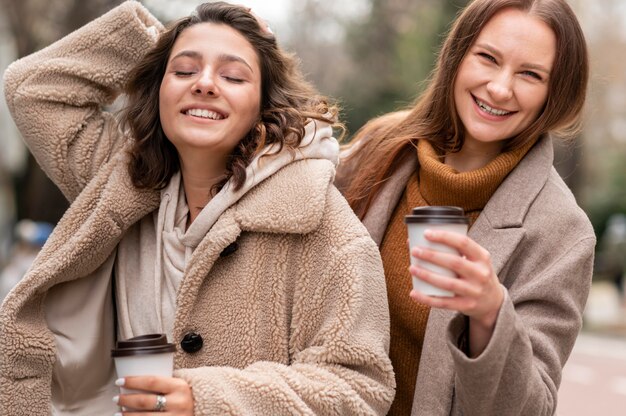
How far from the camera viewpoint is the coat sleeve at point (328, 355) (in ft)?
8.98

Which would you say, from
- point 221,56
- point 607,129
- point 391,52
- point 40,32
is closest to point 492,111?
point 221,56

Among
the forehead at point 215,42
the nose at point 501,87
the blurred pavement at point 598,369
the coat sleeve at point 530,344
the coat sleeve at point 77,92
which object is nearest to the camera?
the coat sleeve at point 530,344

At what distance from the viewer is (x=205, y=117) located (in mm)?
3143

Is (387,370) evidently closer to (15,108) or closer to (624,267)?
(15,108)

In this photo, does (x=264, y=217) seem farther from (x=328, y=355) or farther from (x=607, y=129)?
(x=607, y=129)

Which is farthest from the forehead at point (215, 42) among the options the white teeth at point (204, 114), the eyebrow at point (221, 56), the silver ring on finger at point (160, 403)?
the silver ring on finger at point (160, 403)

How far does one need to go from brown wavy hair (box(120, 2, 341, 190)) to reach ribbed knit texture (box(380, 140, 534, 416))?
47cm

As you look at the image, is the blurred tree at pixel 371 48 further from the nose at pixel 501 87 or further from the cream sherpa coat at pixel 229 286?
the cream sherpa coat at pixel 229 286

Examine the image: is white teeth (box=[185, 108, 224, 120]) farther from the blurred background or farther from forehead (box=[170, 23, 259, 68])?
the blurred background

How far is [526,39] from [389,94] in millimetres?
19472

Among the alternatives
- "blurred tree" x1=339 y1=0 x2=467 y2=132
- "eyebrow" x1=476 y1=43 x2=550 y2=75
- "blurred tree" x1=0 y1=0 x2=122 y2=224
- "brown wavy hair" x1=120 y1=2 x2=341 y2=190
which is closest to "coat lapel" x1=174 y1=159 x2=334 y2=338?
"brown wavy hair" x1=120 y1=2 x2=341 y2=190

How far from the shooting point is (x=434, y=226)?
2.40 metres

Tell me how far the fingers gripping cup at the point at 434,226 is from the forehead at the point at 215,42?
1.09 m

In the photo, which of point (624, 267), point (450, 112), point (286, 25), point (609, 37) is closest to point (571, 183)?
point (624, 267)
